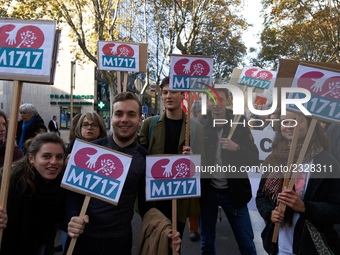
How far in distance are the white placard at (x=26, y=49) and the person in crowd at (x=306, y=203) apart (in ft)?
5.90

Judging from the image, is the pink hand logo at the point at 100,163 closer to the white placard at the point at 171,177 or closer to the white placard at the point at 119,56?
the white placard at the point at 171,177

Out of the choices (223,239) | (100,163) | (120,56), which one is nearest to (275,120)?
(223,239)

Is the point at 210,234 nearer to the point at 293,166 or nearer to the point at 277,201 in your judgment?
the point at 277,201

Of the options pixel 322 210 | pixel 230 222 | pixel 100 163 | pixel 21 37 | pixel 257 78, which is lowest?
pixel 230 222

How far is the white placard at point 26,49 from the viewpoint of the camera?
2.01 m

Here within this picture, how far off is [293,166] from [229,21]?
1437 centimetres

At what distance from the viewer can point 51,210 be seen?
2.00m

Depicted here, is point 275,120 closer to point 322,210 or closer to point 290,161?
point 290,161

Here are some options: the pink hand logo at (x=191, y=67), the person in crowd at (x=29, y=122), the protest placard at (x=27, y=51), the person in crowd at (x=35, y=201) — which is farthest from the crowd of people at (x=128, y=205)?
the person in crowd at (x=29, y=122)

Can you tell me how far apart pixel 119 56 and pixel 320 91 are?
8.25 ft

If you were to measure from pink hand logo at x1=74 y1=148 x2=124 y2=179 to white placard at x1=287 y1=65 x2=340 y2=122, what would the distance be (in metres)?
1.25

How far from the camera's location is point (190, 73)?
112 inches

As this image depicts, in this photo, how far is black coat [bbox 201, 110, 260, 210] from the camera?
2.77m

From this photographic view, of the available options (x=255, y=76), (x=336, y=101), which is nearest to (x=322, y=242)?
(x=336, y=101)
